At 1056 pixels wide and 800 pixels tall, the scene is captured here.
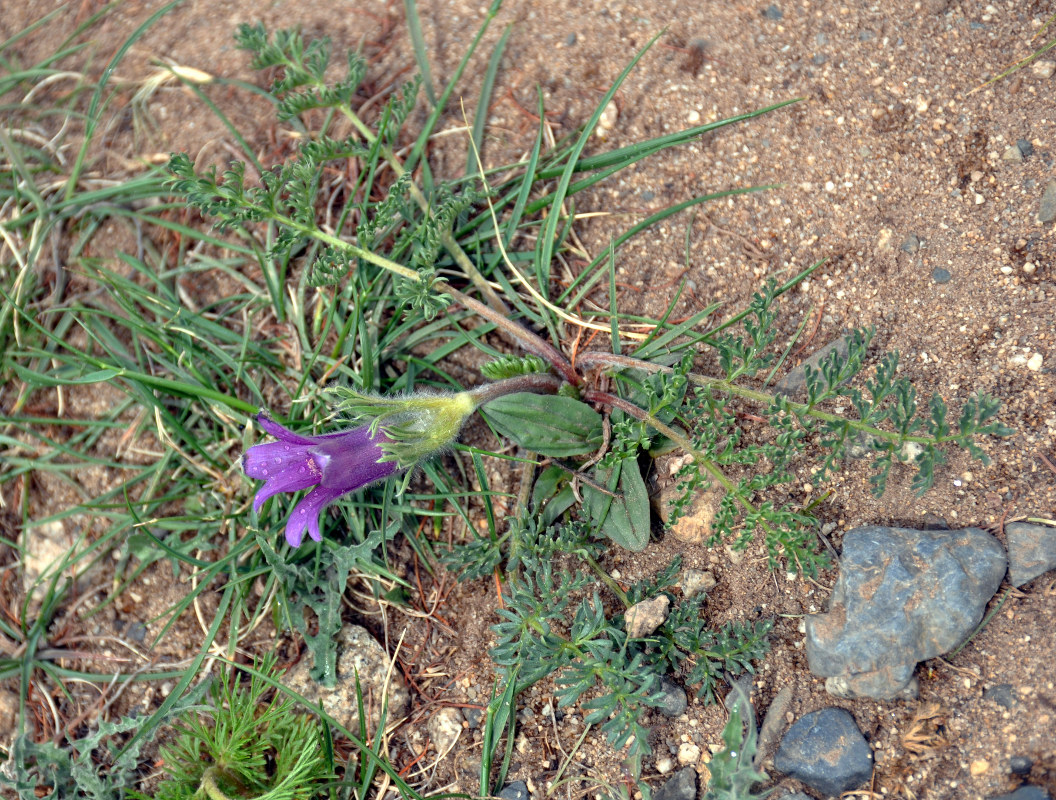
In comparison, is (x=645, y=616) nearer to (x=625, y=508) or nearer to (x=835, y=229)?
(x=625, y=508)

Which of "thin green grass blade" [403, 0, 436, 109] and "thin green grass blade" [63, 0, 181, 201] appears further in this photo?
"thin green grass blade" [63, 0, 181, 201]

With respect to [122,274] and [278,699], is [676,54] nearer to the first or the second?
[122,274]

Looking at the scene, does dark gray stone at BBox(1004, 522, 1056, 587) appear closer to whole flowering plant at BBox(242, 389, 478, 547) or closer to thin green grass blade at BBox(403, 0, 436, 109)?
whole flowering plant at BBox(242, 389, 478, 547)

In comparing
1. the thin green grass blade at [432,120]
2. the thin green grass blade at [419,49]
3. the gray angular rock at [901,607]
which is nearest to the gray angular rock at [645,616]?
the gray angular rock at [901,607]

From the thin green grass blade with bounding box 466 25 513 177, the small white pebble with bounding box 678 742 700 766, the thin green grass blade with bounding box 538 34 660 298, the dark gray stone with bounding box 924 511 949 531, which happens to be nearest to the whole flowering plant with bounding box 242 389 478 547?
the thin green grass blade with bounding box 538 34 660 298

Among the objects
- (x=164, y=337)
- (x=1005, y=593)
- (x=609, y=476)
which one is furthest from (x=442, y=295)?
(x=1005, y=593)

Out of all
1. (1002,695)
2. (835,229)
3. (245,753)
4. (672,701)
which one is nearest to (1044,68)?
(835,229)
